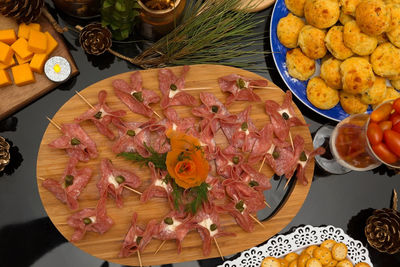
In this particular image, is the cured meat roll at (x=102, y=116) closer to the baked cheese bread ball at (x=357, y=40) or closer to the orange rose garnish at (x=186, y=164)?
the orange rose garnish at (x=186, y=164)

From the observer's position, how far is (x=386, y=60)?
1.56 m

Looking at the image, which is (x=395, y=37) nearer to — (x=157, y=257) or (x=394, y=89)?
(x=394, y=89)

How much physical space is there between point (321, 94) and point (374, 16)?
38 cm

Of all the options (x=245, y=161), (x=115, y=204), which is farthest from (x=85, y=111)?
(x=245, y=161)

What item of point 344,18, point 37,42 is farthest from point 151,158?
point 344,18

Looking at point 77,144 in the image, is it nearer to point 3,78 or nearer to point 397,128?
point 3,78

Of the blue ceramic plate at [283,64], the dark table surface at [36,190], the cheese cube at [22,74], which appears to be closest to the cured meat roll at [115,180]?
the dark table surface at [36,190]

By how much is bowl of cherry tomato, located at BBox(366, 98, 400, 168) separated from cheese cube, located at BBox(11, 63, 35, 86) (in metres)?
1.43

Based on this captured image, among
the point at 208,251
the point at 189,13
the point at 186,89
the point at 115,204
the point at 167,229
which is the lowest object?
the point at 208,251

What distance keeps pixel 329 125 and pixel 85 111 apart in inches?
45.4

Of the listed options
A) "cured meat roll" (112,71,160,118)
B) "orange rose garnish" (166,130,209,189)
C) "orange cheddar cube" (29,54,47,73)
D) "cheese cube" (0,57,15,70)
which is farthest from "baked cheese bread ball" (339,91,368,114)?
"cheese cube" (0,57,15,70)

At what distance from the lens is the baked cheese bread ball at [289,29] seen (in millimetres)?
1679

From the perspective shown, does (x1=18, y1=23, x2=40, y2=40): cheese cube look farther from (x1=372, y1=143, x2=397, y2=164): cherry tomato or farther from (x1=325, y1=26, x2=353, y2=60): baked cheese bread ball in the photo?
(x1=372, y1=143, x2=397, y2=164): cherry tomato

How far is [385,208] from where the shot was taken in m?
1.89
